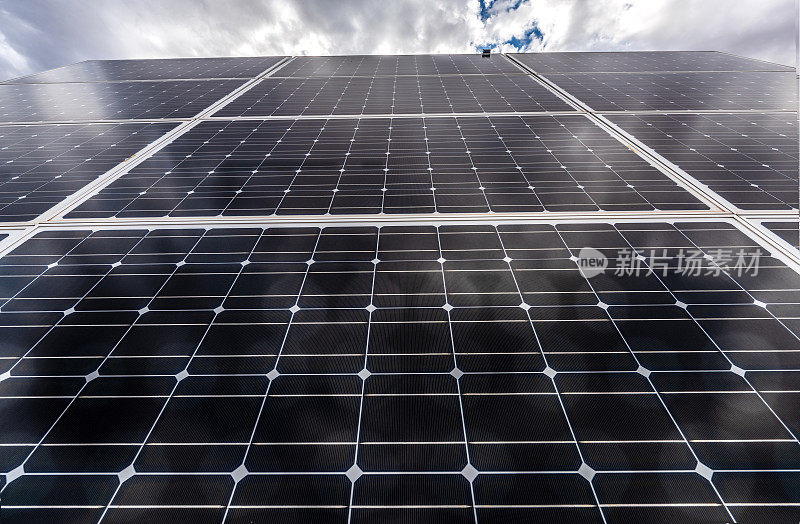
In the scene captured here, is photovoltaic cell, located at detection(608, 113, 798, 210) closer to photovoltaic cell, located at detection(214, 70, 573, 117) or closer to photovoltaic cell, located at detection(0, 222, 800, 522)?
photovoltaic cell, located at detection(0, 222, 800, 522)

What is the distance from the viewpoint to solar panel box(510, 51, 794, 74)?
25.1 meters

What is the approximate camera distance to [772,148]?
13422 millimetres

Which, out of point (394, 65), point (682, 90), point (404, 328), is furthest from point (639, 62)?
point (404, 328)

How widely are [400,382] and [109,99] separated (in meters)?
24.1

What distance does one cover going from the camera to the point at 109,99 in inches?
829

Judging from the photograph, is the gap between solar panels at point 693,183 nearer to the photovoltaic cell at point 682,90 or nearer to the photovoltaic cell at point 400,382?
the photovoltaic cell at point 400,382

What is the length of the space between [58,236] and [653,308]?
13642 millimetres

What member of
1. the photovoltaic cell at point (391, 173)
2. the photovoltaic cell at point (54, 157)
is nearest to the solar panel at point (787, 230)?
the photovoltaic cell at point (391, 173)

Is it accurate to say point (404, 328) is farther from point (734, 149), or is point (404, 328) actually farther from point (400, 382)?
point (734, 149)

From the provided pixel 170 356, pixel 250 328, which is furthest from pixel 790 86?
pixel 170 356

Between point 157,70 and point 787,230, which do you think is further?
point 157,70

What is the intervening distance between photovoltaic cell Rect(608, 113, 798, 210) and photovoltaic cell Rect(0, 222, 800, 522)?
10.8 ft

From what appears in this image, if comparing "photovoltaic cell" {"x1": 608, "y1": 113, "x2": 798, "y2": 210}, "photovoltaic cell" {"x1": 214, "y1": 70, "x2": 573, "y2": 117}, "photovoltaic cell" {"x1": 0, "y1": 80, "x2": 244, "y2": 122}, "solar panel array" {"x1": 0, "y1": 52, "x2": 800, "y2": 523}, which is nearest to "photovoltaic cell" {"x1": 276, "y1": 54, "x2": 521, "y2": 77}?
"photovoltaic cell" {"x1": 214, "y1": 70, "x2": 573, "y2": 117}

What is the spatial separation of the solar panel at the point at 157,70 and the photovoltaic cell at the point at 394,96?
206 inches
